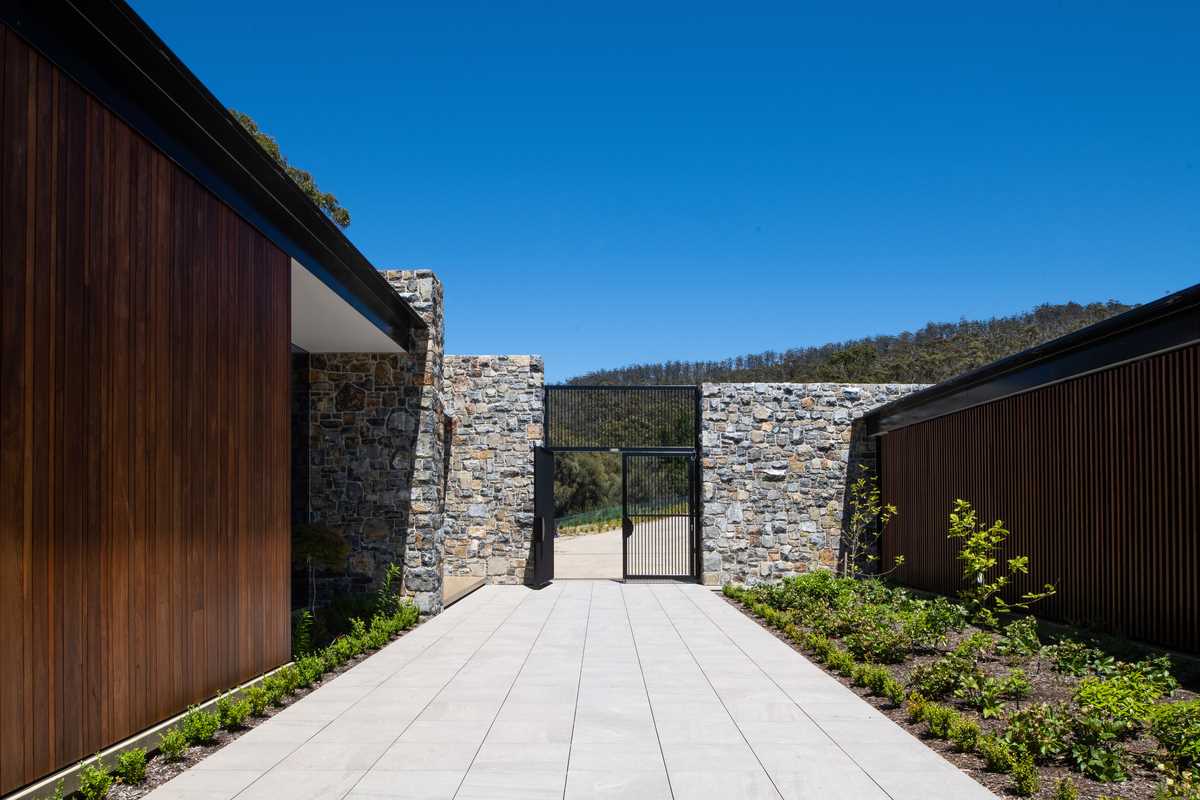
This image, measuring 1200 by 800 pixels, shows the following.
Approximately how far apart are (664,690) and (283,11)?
11.1m

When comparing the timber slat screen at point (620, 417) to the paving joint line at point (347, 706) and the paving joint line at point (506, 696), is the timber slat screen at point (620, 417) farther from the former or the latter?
the paving joint line at point (347, 706)

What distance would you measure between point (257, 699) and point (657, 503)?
1109 cm

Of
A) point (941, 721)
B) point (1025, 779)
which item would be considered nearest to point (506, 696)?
point (941, 721)

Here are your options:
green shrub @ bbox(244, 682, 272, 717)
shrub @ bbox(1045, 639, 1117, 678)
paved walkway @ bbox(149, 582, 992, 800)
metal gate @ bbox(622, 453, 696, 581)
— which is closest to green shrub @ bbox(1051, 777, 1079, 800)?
paved walkway @ bbox(149, 582, 992, 800)

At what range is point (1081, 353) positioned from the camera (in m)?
8.04

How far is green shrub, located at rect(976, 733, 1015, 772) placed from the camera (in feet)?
14.1

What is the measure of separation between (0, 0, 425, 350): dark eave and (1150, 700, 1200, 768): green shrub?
6.41 m

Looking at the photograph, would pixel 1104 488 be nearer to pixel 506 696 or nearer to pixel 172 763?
pixel 506 696

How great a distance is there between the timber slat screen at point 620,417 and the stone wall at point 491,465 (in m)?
0.49

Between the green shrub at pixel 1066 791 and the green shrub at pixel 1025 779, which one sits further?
the green shrub at pixel 1025 779

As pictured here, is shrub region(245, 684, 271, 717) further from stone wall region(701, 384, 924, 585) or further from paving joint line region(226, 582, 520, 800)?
stone wall region(701, 384, 924, 585)

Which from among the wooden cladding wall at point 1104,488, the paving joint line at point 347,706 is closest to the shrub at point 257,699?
the paving joint line at point 347,706

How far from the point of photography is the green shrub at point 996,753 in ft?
14.1

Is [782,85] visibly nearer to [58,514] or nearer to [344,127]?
[344,127]
